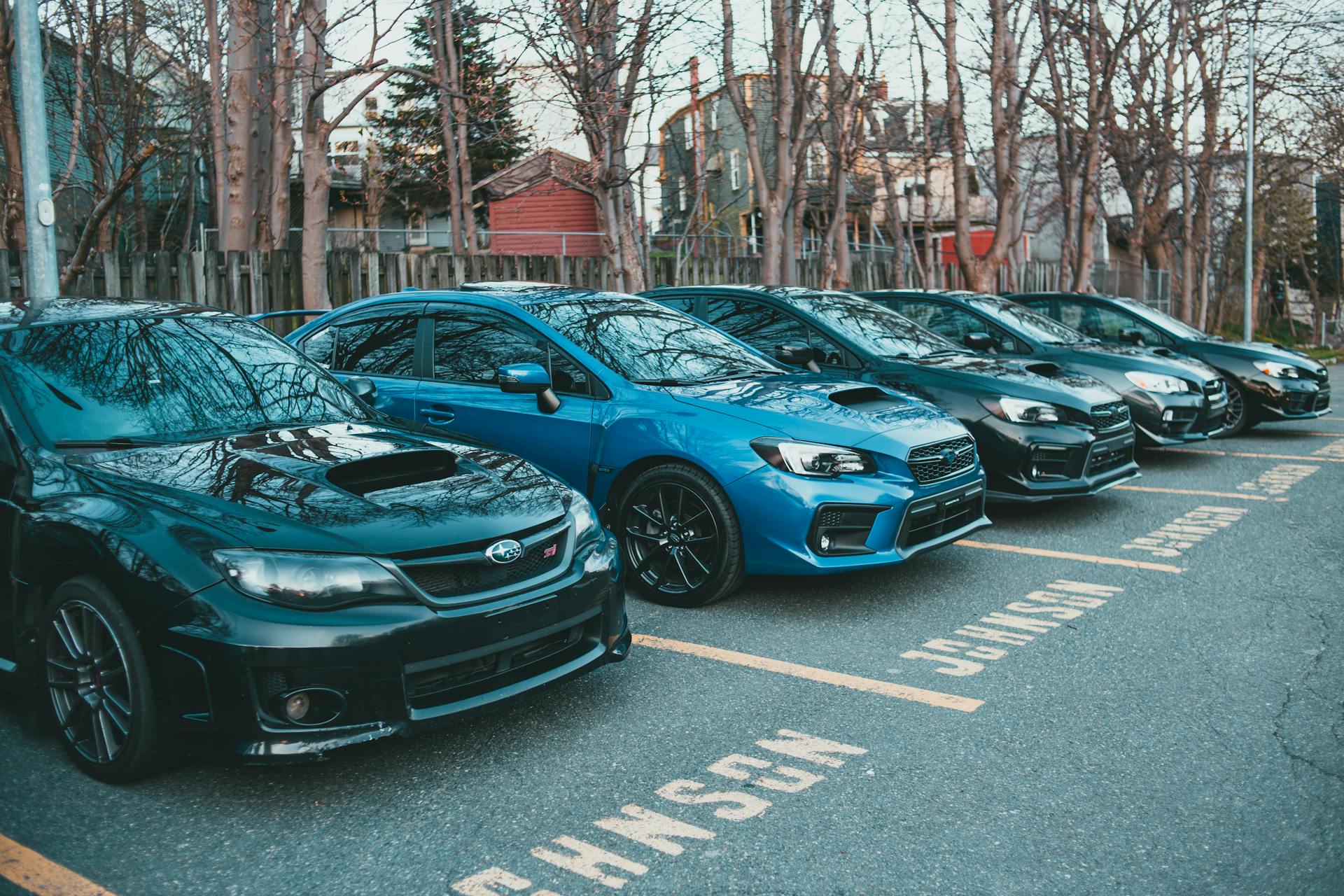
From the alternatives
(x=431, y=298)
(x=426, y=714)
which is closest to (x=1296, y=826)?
(x=426, y=714)

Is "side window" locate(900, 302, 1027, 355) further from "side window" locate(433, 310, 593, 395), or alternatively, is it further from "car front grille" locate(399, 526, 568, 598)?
Result: "car front grille" locate(399, 526, 568, 598)

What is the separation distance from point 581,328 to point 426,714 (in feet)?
10.7

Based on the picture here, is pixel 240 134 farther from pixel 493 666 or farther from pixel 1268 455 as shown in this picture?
pixel 1268 455

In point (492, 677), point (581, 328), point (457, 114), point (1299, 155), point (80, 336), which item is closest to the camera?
point (492, 677)

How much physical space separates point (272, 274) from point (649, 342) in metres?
6.22

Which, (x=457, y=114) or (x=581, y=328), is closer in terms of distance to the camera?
(x=581, y=328)

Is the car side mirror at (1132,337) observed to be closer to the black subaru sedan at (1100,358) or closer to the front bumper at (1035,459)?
the black subaru sedan at (1100,358)

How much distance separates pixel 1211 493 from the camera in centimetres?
939

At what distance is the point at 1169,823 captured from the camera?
3.58 meters

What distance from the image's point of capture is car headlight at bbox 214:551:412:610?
3.55 m

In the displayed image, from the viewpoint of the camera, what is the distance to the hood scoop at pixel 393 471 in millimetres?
4098

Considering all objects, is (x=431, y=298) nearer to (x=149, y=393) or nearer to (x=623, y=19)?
(x=149, y=393)

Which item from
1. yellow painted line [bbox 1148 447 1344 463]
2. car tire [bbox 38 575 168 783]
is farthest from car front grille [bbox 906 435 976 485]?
yellow painted line [bbox 1148 447 1344 463]

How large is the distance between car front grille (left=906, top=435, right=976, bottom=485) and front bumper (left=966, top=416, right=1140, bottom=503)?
138 centimetres
